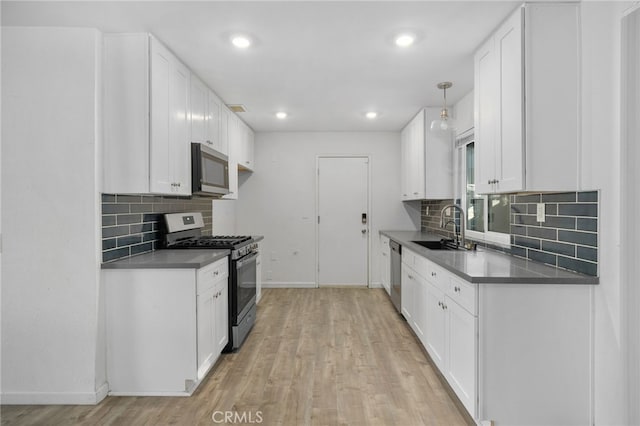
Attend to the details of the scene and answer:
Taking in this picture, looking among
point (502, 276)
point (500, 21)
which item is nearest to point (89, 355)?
point (502, 276)

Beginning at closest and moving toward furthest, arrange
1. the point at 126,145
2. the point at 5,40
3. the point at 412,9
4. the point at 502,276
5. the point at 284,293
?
1. the point at 502,276
2. the point at 412,9
3. the point at 5,40
4. the point at 126,145
5. the point at 284,293

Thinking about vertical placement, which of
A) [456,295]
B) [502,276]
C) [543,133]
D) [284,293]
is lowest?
[284,293]

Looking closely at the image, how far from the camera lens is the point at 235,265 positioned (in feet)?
9.93

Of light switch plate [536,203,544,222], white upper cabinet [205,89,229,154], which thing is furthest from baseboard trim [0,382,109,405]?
light switch plate [536,203,544,222]

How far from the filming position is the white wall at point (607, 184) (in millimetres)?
1721

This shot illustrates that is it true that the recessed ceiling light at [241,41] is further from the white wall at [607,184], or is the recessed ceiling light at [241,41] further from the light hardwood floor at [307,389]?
the light hardwood floor at [307,389]

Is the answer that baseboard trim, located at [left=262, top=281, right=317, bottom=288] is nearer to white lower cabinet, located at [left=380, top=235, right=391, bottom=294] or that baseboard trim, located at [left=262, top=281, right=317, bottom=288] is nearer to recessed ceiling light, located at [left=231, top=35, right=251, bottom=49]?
white lower cabinet, located at [left=380, top=235, right=391, bottom=294]

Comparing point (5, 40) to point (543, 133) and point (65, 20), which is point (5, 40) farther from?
point (543, 133)

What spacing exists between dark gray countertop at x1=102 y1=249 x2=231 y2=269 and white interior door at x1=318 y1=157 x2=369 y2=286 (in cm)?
267

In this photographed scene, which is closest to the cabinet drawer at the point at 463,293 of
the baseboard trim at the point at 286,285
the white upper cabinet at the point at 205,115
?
the white upper cabinet at the point at 205,115

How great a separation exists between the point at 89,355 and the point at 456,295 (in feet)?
7.54

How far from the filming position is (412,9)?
2039 mm

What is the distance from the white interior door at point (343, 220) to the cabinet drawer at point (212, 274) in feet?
8.59

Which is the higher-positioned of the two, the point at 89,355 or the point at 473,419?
the point at 89,355
